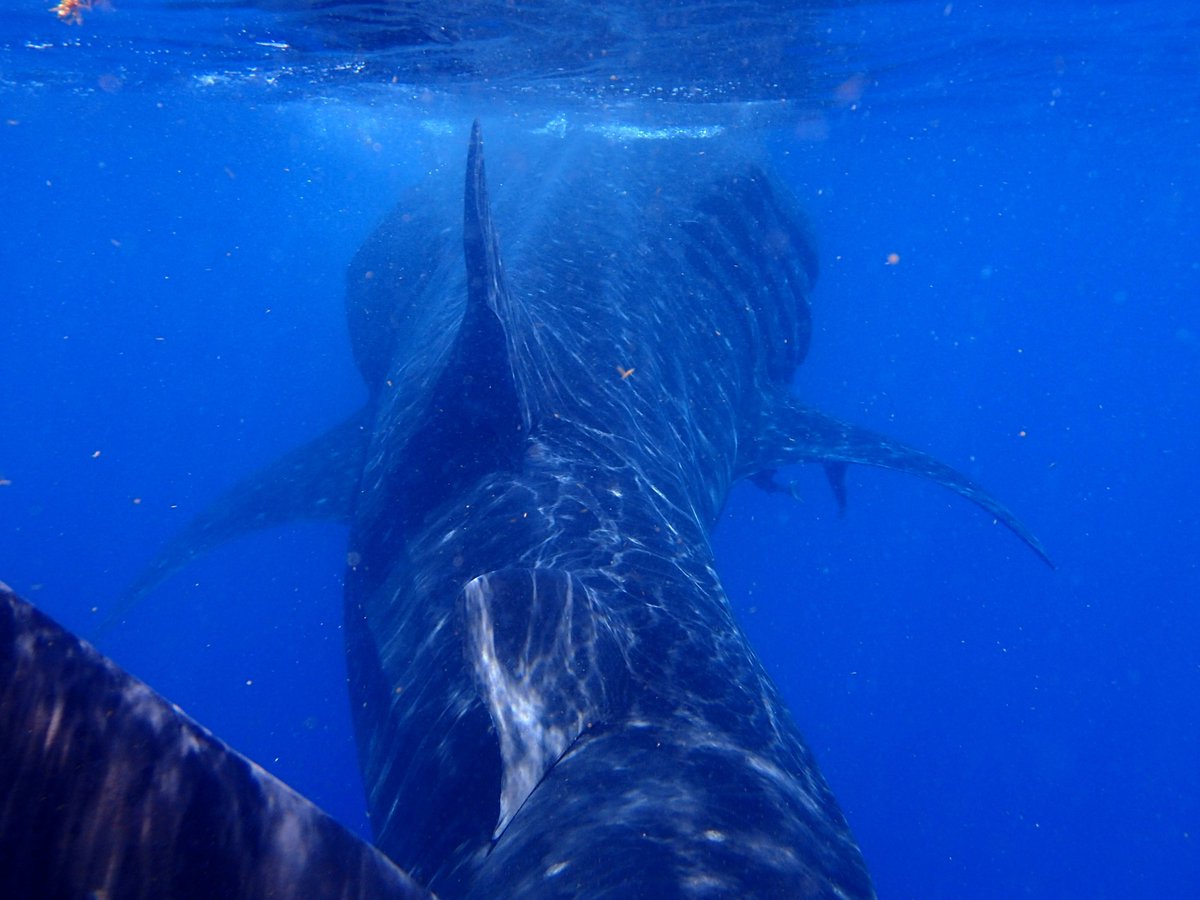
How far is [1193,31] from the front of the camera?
18.6 m

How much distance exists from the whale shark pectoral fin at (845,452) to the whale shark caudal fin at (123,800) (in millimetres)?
9463

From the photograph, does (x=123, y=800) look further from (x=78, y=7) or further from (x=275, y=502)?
(x=78, y=7)

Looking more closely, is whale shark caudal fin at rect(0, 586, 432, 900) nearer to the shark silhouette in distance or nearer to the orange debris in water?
the shark silhouette in distance

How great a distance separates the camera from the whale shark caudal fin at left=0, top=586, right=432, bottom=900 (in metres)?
1.37

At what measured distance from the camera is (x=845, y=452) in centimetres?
1099

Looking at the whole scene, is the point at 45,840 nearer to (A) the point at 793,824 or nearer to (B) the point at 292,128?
(A) the point at 793,824

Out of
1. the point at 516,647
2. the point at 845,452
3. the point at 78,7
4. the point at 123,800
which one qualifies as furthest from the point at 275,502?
the point at 78,7

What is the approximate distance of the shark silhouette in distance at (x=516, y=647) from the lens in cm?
156

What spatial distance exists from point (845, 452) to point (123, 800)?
10.5 m

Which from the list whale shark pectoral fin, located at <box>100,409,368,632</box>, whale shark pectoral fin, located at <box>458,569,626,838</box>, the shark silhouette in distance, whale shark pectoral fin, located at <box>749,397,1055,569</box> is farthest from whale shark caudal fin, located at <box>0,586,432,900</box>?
whale shark pectoral fin, located at <box>749,397,1055,569</box>

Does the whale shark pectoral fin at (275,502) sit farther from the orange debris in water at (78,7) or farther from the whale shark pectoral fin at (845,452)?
the orange debris in water at (78,7)

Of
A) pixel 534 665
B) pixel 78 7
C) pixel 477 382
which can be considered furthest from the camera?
pixel 78 7

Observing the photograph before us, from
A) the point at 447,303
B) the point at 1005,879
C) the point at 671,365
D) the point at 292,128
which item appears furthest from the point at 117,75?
the point at 1005,879

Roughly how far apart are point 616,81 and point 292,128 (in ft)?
93.6
